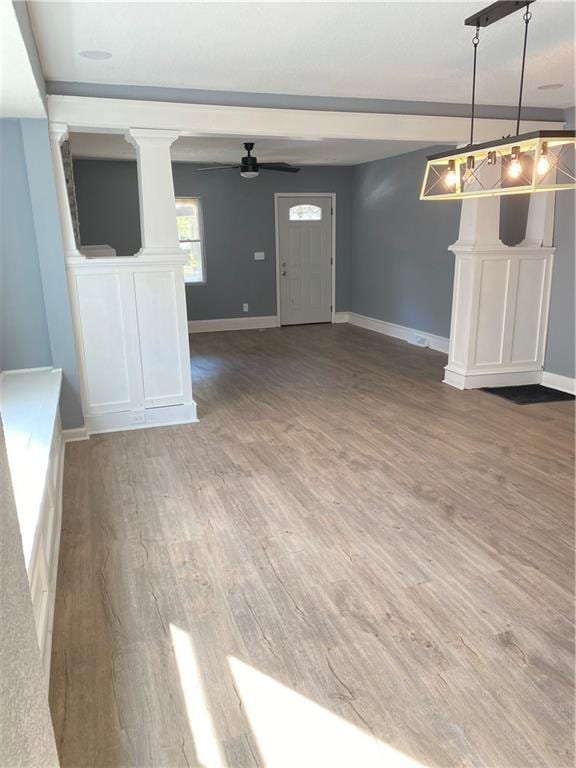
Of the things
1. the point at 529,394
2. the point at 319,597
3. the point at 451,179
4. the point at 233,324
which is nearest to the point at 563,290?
the point at 529,394

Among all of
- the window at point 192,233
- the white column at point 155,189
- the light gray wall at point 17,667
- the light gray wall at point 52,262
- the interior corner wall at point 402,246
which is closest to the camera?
the light gray wall at point 17,667

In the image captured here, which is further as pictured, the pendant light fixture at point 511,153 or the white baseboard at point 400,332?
the white baseboard at point 400,332

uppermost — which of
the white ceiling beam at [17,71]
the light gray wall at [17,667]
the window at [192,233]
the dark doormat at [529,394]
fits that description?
the white ceiling beam at [17,71]

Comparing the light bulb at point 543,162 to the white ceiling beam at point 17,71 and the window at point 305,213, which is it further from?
the window at point 305,213

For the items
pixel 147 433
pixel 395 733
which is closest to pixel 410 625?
pixel 395 733

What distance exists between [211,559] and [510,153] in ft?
8.68

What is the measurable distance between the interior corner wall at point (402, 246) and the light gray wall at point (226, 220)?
15.9 inches

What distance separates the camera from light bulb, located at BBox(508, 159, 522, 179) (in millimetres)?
2930

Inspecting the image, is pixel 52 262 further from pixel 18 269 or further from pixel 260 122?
pixel 260 122

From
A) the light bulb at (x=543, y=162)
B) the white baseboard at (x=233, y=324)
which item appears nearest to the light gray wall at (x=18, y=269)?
the light bulb at (x=543, y=162)

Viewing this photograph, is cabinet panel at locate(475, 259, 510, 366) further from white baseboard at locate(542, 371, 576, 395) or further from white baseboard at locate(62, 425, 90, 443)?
white baseboard at locate(62, 425, 90, 443)

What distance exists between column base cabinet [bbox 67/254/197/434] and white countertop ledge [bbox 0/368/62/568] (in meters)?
0.40

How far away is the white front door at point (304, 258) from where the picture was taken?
8.99 meters

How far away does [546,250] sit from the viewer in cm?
530
